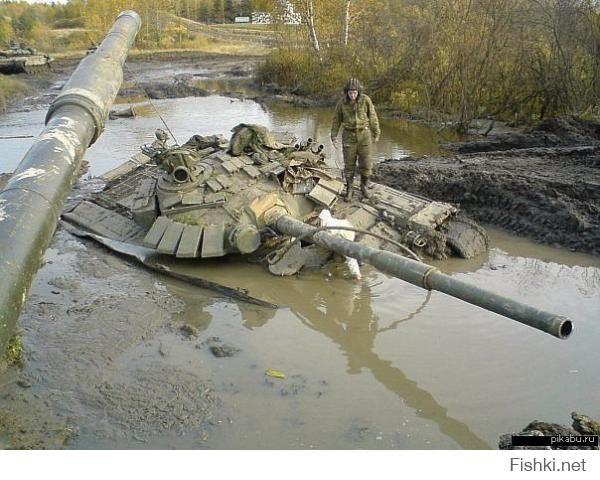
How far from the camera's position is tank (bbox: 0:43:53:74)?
34094mm

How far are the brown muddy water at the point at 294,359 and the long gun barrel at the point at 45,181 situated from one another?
275 cm

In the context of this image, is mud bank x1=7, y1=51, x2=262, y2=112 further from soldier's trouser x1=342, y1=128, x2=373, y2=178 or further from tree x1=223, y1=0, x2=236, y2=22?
tree x1=223, y1=0, x2=236, y2=22

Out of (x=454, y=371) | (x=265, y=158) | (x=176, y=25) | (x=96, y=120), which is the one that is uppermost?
(x=96, y=120)

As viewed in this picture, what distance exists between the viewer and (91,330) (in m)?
7.14

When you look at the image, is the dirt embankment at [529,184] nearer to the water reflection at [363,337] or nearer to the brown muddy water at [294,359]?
the brown muddy water at [294,359]

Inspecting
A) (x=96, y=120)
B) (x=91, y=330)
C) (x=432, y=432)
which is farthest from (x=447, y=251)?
(x=96, y=120)

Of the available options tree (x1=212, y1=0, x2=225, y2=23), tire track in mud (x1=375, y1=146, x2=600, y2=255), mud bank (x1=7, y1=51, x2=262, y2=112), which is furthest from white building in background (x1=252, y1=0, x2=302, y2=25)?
tree (x1=212, y1=0, x2=225, y2=23)

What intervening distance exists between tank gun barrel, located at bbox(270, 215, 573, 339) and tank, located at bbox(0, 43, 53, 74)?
1228 inches

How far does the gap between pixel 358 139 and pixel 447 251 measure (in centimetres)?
216

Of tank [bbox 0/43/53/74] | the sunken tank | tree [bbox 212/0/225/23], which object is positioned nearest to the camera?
the sunken tank

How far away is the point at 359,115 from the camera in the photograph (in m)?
9.59

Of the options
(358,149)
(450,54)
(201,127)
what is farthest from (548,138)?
(201,127)

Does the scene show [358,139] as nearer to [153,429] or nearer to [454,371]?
[454,371]

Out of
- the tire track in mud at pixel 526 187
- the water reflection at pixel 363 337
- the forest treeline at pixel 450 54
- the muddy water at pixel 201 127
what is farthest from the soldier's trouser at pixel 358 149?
the forest treeline at pixel 450 54
